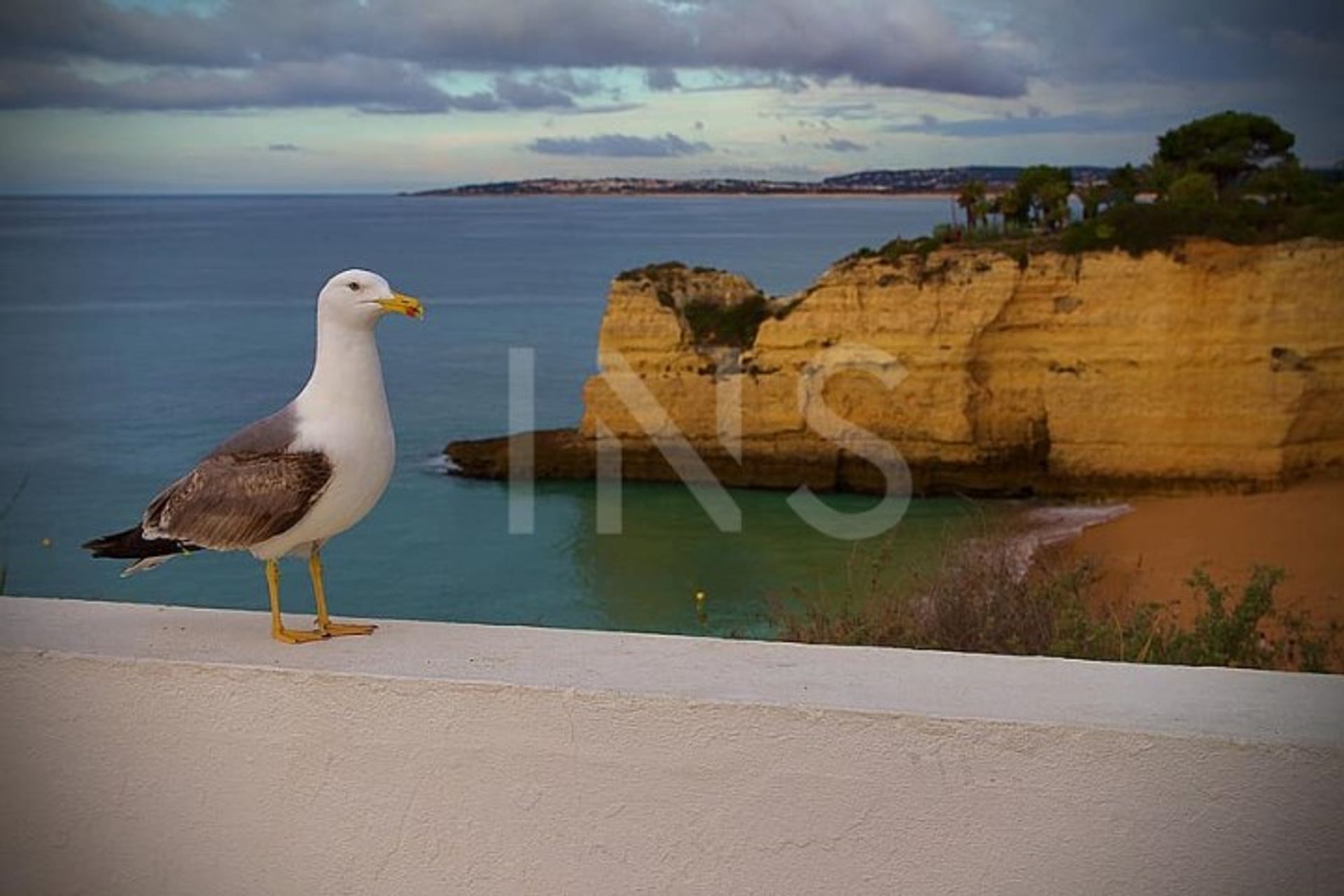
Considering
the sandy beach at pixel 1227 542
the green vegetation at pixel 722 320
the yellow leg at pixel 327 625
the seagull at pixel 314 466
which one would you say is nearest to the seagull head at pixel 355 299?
the seagull at pixel 314 466

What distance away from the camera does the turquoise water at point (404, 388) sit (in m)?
13.4

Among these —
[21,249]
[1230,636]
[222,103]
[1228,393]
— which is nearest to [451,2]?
[222,103]

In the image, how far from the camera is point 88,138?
990 cm

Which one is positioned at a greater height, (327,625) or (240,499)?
(240,499)

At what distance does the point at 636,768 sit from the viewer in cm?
152

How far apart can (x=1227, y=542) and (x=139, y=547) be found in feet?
44.5

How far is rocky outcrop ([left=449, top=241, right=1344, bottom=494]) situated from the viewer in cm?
1577

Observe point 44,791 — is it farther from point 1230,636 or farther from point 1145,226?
point 1145,226

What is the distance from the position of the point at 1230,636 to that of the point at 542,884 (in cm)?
290

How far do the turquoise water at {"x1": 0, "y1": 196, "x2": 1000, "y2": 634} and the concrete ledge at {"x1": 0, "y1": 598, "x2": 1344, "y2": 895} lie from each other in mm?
1308

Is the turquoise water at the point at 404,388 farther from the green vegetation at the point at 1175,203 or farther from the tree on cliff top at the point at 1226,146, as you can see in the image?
the tree on cliff top at the point at 1226,146

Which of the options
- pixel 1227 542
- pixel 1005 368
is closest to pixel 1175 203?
pixel 1005 368

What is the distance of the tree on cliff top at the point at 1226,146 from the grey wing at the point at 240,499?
59.1ft

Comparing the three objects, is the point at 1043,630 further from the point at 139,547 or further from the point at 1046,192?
the point at 1046,192
